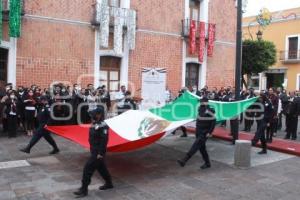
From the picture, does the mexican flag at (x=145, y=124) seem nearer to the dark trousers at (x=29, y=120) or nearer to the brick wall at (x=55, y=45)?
the dark trousers at (x=29, y=120)

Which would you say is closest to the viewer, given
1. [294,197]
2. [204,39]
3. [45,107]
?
[294,197]

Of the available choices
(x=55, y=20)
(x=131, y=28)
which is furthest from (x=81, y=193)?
(x=131, y=28)

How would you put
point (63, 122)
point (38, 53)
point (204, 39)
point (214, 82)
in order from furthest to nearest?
point (214, 82), point (204, 39), point (38, 53), point (63, 122)

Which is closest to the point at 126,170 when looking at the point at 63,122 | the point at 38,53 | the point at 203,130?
the point at 203,130

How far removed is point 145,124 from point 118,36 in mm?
8678

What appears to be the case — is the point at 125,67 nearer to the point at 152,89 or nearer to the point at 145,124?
the point at 152,89

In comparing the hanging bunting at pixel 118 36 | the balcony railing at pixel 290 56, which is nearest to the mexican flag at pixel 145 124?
the hanging bunting at pixel 118 36

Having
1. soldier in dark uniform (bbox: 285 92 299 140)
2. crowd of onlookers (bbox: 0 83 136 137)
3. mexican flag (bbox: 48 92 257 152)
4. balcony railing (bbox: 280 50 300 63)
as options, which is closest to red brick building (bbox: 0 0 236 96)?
crowd of onlookers (bbox: 0 83 136 137)

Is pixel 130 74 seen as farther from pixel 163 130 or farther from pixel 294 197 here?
pixel 294 197

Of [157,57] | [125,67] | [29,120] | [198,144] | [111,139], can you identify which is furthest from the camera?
[157,57]

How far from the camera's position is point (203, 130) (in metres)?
8.94

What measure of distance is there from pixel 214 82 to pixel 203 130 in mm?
13210

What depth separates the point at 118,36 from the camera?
55.4 ft

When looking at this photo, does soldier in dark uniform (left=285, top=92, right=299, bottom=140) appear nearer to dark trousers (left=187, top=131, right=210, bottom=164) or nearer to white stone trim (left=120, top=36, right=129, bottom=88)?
dark trousers (left=187, top=131, right=210, bottom=164)
